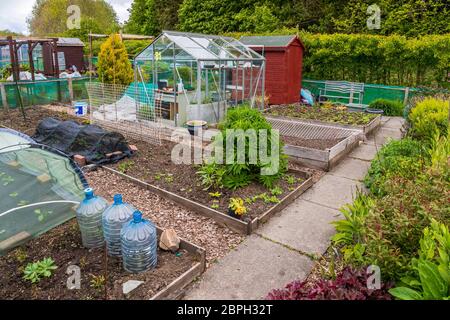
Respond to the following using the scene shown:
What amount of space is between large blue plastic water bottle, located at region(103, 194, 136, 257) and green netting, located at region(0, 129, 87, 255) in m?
1.03

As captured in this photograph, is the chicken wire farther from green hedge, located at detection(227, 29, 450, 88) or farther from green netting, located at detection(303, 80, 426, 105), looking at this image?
green hedge, located at detection(227, 29, 450, 88)

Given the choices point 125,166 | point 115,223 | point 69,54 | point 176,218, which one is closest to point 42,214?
point 115,223

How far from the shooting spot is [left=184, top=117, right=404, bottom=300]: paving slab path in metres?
3.62

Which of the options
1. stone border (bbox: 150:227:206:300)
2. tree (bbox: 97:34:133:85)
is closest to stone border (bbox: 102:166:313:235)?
stone border (bbox: 150:227:206:300)

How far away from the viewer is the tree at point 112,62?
43.2 ft

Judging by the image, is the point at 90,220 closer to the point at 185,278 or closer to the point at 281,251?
the point at 185,278

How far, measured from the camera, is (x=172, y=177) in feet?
20.9

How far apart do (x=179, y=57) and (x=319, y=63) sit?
7.83m

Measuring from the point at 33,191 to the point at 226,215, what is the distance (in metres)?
2.57

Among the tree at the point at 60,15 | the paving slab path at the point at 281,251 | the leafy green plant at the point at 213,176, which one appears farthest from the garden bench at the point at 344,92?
the tree at the point at 60,15

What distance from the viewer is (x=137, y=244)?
11.3 ft

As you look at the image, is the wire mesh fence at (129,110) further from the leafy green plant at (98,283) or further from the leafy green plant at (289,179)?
the leafy green plant at (98,283)

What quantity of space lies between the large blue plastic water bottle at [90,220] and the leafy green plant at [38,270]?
1.50ft

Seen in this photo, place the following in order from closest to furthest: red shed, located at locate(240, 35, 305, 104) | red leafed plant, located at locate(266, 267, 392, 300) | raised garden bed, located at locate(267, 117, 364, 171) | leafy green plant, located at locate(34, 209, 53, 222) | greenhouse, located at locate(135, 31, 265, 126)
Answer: red leafed plant, located at locate(266, 267, 392, 300)
leafy green plant, located at locate(34, 209, 53, 222)
raised garden bed, located at locate(267, 117, 364, 171)
greenhouse, located at locate(135, 31, 265, 126)
red shed, located at locate(240, 35, 305, 104)
